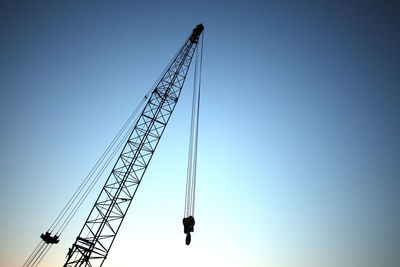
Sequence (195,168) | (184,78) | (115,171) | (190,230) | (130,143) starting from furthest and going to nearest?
(184,78) < (130,143) < (115,171) < (195,168) < (190,230)

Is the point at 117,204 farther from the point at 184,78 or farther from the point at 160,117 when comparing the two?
the point at 184,78

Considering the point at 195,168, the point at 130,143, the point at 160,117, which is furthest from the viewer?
the point at 160,117

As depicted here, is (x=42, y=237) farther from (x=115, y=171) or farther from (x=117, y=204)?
(x=115, y=171)

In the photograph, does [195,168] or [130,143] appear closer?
[195,168]

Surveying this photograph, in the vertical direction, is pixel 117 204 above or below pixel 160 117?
below

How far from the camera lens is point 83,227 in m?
13.8

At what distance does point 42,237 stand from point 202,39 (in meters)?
24.0

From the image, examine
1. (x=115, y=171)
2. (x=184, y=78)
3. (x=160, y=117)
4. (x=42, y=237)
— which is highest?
(x=184, y=78)

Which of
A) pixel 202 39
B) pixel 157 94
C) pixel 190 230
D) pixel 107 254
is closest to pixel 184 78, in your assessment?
pixel 157 94

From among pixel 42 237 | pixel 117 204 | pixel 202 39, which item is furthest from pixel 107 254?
pixel 202 39

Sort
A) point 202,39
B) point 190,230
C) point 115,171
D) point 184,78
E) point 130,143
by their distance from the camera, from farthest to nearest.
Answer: point 202,39 < point 184,78 < point 130,143 < point 115,171 < point 190,230

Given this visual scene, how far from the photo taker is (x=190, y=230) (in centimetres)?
989

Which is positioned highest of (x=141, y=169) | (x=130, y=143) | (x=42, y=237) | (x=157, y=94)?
(x=157, y=94)

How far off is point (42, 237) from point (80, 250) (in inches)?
108
